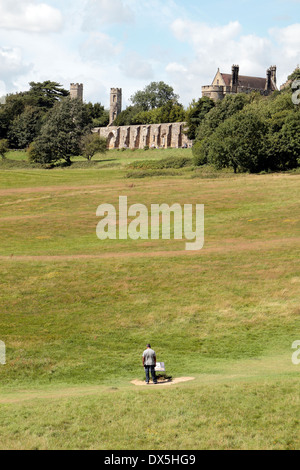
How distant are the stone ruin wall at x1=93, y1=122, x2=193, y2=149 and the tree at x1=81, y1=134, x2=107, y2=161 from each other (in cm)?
2103

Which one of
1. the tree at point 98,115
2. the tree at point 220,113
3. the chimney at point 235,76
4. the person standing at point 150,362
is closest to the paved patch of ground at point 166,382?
the person standing at point 150,362

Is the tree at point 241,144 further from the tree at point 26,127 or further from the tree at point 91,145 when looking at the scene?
the tree at point 26,127

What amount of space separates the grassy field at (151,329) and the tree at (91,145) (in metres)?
56.1

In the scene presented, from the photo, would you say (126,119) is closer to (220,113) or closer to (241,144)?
(220,113)

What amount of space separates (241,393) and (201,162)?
86.9 m

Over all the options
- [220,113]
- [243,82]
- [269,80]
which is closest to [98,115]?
[243,82]

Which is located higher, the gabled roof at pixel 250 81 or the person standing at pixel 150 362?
the gabled roof at pixel 250 81

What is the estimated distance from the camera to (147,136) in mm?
158000

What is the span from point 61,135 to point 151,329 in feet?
322

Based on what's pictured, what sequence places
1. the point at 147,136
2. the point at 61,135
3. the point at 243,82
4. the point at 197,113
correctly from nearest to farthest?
the point at 61,135
the point at 197,113
the point at 147,136
the point at 243,82

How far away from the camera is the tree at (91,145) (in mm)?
128125

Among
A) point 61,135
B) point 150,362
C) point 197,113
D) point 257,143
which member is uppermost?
point 197,113

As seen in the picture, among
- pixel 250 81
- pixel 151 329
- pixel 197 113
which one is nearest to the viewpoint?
pixel 151 329

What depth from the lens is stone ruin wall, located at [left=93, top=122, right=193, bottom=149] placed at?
15088 centimetres
